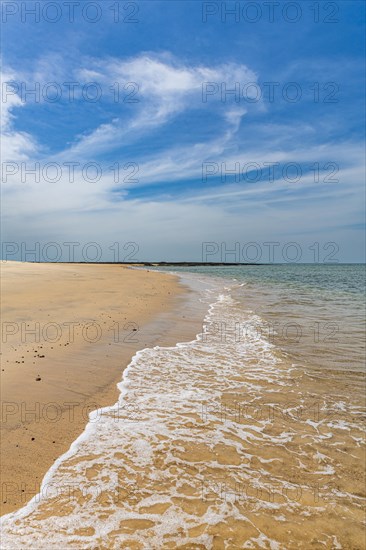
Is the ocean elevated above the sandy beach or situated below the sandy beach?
below

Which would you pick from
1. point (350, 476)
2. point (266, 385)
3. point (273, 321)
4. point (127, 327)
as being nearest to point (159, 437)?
point (350, 476)

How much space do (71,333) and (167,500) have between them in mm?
7098

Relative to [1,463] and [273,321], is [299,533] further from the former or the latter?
[273,321]

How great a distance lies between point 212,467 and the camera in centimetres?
409

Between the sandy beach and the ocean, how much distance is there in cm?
27

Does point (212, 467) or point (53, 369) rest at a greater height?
point (53, 369)

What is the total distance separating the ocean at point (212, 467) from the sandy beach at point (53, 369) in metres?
0.27

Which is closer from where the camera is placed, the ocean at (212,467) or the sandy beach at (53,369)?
the ocean at (212,467)

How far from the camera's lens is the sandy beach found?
4.00 m

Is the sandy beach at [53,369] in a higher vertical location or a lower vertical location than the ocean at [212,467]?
higher

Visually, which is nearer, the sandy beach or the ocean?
the ocean

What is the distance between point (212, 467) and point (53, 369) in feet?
13.7

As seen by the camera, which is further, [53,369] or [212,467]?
[53,369]

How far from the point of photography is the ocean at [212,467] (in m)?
3.08
